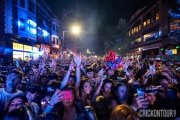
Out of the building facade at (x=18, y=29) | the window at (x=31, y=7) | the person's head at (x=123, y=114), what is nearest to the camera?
the person's head at (x=123, y=114)

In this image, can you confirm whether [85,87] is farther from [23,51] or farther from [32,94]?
[23,51]

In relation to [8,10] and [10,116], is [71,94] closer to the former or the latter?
[10,116]

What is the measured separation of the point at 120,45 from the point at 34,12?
54238 millimetres

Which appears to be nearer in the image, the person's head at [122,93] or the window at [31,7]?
the person's head at [122,93]

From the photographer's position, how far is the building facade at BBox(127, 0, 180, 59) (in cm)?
5459

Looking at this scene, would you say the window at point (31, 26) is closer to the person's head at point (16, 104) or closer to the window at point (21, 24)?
the window at point (21, 24)

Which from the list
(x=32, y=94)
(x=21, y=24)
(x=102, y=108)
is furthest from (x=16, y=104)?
(x=21, y=24)

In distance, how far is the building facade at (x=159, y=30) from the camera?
179ft

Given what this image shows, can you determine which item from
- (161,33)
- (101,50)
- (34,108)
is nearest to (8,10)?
(34,108)

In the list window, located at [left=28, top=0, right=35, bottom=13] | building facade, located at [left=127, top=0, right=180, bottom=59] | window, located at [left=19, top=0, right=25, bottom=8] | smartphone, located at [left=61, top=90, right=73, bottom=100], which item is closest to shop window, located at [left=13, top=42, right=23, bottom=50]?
window, located at [left=19, top=0, right=25, bottom=8]

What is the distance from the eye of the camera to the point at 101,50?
13088 cm

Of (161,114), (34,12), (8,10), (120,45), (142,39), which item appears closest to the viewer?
(161,114)

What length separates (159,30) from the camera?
64.9 meters

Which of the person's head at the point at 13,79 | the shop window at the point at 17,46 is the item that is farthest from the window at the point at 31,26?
the person's head at the point at 13,79
